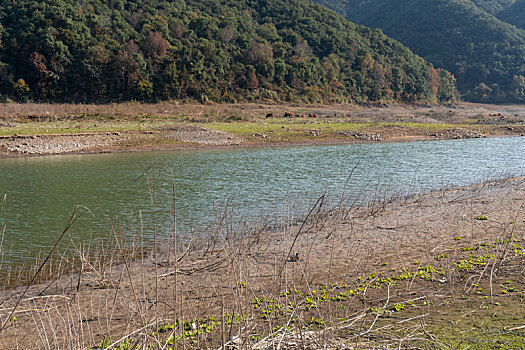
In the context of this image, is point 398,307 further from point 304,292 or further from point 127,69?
point 127,69

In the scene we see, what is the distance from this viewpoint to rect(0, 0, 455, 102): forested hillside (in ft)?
194

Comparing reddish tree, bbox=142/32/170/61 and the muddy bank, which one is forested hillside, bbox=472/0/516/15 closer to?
reddish tree, bbox=142/32/170/61

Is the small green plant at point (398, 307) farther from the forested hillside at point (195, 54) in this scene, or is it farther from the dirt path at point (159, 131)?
the forested hillside at point (195, 54)

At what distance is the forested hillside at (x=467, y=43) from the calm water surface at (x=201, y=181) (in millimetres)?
100962

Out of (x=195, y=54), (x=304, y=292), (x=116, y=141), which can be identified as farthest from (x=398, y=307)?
(x=195, y=54)

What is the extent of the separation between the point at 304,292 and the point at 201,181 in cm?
1139

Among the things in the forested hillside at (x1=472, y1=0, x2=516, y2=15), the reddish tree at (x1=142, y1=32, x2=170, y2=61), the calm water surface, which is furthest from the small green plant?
the forested hillside at (x1=472, y1=0, x2=516, y2=15)

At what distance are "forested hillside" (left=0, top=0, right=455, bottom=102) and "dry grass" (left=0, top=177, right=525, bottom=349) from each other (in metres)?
55.2

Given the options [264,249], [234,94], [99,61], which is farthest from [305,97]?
[264,249]

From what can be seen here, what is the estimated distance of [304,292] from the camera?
243 inches

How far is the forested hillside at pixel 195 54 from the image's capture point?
2324 inches

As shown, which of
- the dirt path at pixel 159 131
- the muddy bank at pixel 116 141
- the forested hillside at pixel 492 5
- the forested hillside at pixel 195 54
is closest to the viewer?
the muddy bank at pixel 116 141

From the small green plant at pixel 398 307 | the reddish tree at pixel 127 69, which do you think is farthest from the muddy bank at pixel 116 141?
the reddish tree at pixel 127 69

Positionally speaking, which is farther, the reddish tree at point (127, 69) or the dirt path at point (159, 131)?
the reddish tree at point (127, 69)
